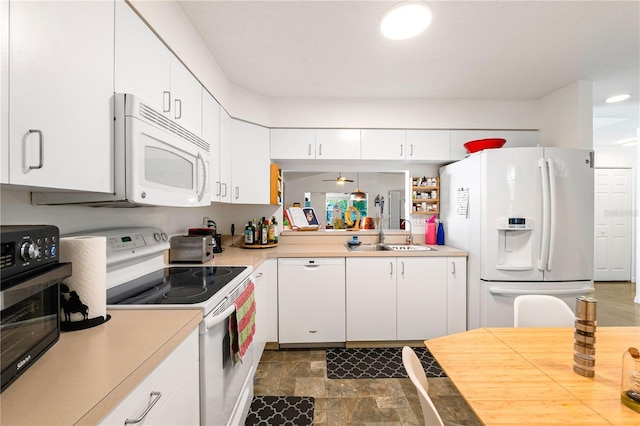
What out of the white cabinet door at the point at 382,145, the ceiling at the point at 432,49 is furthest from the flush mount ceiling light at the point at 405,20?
the white cabinet door at the point at 382,145

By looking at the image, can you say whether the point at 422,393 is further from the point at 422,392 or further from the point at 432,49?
the point at 432,49

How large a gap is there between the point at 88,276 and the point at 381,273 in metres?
2.11

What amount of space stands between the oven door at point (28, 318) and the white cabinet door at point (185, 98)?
1093mm

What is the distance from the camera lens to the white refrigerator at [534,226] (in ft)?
7.41

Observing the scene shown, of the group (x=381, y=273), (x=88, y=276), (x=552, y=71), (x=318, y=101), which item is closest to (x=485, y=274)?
(x=381, y=273)

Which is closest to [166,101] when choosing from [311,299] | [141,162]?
[141,162]

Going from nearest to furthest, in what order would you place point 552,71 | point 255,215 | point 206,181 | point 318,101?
point 206,181 < point 552,71 < point 318,101 < point 255,215

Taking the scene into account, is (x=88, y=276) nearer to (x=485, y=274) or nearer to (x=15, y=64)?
(x=15, y=64)

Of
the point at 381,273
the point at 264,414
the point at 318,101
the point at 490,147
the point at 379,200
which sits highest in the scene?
the point at 318,101

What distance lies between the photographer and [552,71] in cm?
228

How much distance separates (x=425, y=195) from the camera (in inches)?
124

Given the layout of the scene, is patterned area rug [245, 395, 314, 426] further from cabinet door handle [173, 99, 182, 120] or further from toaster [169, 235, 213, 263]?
cabinet door handle [173, 99, 182, 120]

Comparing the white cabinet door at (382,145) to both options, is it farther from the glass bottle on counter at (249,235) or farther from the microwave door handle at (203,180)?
the microwave door handle at (203,180)

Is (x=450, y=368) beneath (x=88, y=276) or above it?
beneath
